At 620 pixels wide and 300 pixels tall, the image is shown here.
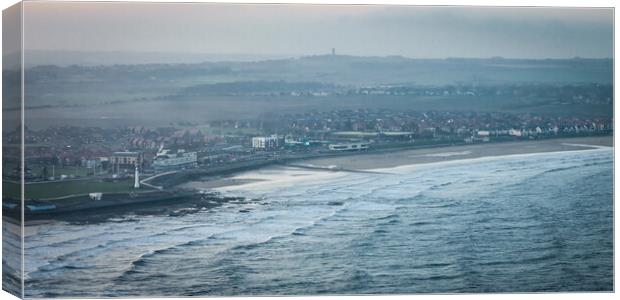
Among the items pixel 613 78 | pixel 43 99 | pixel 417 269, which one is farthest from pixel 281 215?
pixel 613 78

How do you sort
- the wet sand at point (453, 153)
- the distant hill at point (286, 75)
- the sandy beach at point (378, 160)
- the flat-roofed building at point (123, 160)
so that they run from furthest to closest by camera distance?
the wet sand at point (453, 153), the sandy beach at point (378, 160), the flat-roofed building at point (123, 160), the distant hill at point (286, 75)

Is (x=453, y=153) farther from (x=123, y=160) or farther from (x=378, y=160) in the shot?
(x=123, y=160)

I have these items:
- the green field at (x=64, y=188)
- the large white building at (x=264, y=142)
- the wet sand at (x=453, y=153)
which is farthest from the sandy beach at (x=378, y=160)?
the green field at (x=64, y=188)

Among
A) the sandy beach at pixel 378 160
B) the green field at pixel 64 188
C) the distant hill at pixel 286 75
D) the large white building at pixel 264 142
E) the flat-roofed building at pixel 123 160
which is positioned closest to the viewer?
the green field at pixel 64 188

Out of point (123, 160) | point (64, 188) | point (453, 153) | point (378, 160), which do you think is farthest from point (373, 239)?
point (64, 188)

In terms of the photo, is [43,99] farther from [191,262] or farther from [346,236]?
[346,236]

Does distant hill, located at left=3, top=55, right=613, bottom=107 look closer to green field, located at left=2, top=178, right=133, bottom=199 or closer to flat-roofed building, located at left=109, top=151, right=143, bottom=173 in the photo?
flat-roofed building, located at left=109, top=151, right=143, bottom=173

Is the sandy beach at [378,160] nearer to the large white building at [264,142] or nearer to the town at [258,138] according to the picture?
the town at [258,138]
